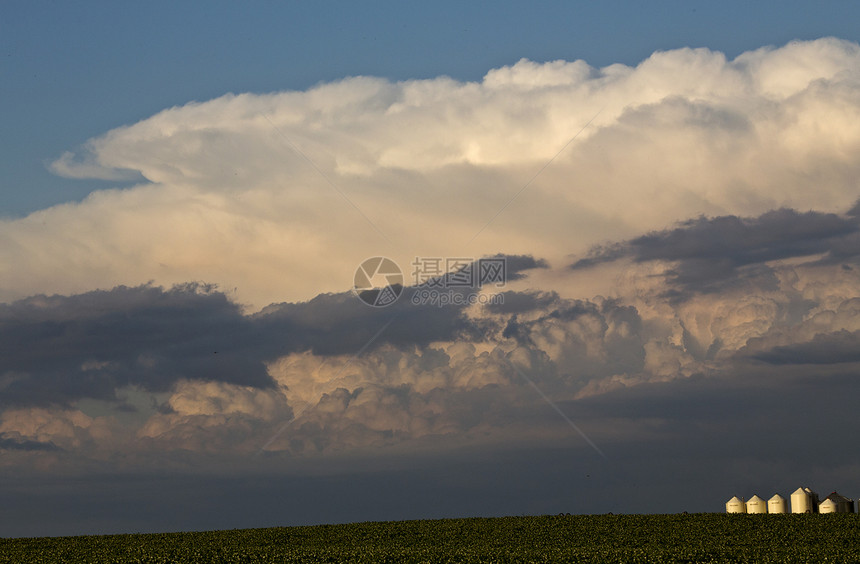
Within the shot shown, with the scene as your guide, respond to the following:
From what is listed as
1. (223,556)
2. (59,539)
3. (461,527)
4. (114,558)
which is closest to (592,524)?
(461,527)

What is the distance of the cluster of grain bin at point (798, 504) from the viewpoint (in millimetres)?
97688

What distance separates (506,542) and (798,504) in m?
40.5

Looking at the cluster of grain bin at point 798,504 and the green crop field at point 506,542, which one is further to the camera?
the cluster of grain bin at point 798,504

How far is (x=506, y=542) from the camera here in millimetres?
76750

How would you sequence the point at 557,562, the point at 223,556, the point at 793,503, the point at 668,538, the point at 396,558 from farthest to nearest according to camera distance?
the point at 793,503 < the point at 668,538 < the point at 223,556 < the point at 396,558 < the point at 557,562

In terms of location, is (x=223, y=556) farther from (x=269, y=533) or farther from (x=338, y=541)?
(x=269, y=533)

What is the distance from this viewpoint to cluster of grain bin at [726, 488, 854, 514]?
320 feet

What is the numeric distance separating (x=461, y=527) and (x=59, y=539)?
39.6m

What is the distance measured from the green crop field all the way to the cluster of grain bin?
26.4 ft

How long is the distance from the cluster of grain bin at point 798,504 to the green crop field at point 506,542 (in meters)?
8.06

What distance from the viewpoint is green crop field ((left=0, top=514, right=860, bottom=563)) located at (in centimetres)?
6359

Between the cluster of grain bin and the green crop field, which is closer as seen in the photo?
the green crop field

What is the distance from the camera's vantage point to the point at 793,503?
99250 millimetres

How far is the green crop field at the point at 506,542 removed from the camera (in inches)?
2504
